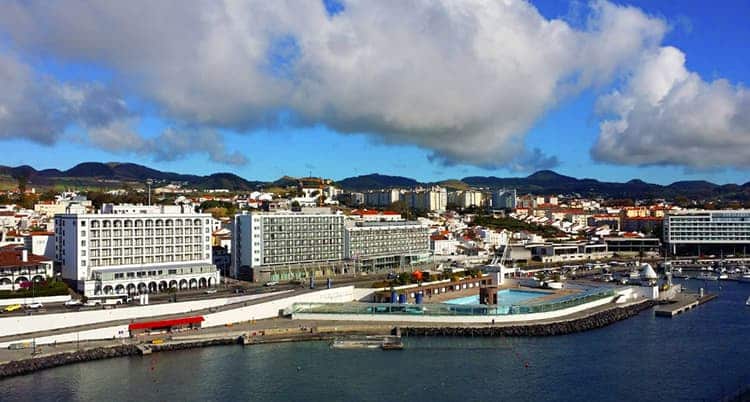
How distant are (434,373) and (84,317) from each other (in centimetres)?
900

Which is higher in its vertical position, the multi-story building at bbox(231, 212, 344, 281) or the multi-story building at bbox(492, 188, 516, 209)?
the multi-story building at bbox(492, 188, 516, 209)

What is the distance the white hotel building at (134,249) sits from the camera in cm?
2205

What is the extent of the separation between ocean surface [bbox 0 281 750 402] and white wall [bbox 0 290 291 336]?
2104 mm

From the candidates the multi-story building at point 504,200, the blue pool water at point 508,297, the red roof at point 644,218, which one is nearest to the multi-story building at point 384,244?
the blue pool water at point 508,297

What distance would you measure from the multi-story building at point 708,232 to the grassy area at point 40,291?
3803cm

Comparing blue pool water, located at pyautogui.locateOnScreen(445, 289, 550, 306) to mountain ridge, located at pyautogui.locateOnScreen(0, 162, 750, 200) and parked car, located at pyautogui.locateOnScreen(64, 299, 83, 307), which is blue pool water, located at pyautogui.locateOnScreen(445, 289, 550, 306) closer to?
parked car, located at pyautogui.locateOnScreen(64, 299, 83, 307)

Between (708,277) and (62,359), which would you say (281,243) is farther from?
(708,277)

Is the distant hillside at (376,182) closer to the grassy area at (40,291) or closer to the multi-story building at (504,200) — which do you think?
the multi-story building at (504,200)

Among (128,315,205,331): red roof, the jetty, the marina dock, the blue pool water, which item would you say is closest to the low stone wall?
the jetty

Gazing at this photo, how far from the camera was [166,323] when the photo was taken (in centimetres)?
1806

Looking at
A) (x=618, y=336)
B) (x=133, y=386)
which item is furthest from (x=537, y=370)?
(x=133, y=386)

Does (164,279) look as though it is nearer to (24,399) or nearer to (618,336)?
(24,399)

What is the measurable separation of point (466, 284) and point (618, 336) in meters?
8.69

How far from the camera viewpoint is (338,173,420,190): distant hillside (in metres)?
140
